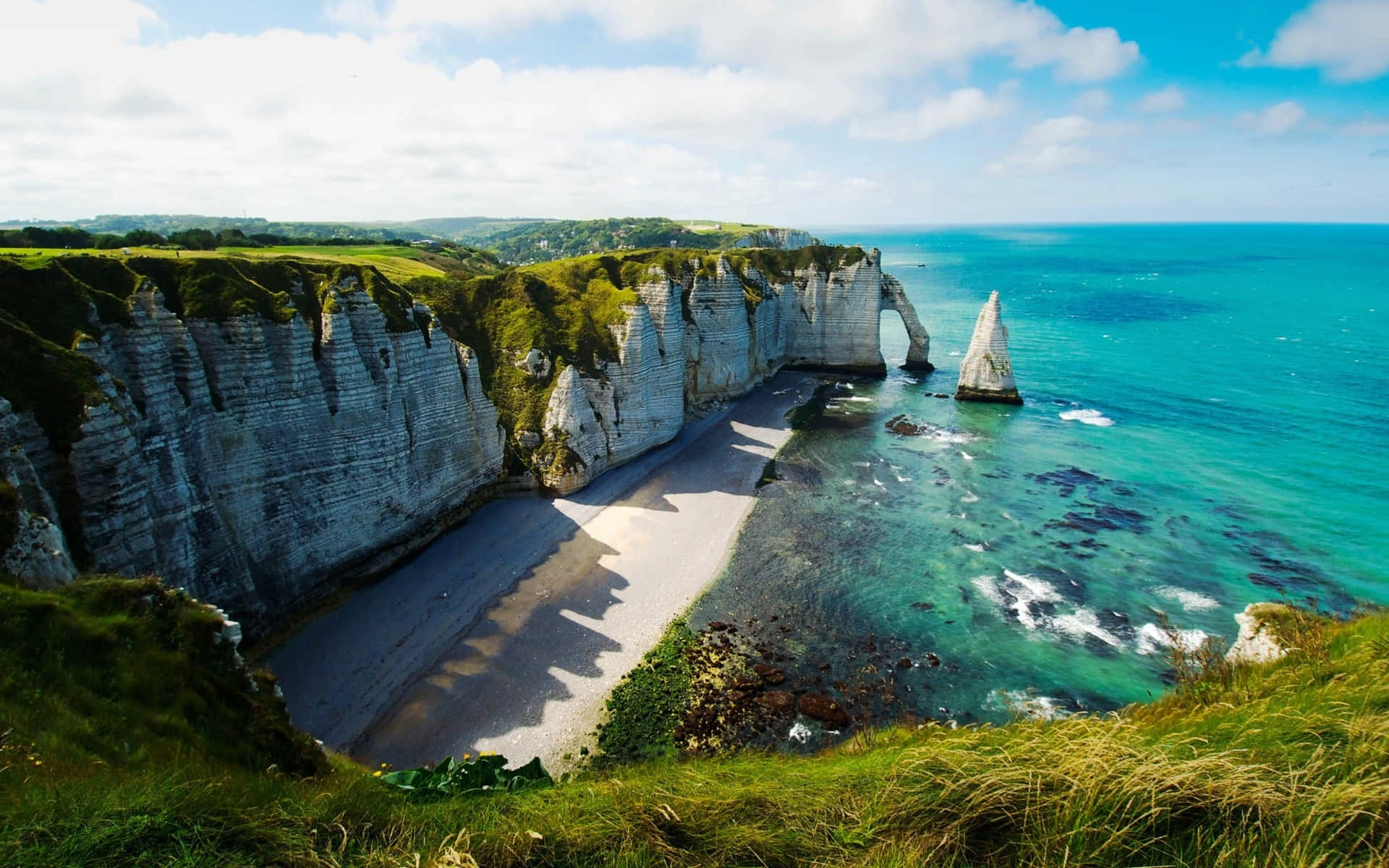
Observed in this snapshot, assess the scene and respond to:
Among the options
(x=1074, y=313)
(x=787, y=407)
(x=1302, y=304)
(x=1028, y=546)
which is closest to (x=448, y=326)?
(x=787, y=407)

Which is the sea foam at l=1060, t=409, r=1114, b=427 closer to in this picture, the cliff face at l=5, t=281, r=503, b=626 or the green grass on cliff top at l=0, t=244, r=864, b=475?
the green grass on cliff top at l=0, t=244, r=864, b=475

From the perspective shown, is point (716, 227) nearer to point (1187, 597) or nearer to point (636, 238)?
point (636, 238)

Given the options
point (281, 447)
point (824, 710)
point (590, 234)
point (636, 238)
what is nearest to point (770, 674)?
point (824, 710)

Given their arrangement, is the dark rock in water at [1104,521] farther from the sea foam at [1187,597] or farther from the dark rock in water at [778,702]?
the dark rock in water at [778,702]

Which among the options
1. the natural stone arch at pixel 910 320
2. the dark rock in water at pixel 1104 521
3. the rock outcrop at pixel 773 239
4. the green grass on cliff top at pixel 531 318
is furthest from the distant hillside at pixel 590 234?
the dark rock in water at pixel 1104 521

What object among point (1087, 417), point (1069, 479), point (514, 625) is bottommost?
point (514, 625)

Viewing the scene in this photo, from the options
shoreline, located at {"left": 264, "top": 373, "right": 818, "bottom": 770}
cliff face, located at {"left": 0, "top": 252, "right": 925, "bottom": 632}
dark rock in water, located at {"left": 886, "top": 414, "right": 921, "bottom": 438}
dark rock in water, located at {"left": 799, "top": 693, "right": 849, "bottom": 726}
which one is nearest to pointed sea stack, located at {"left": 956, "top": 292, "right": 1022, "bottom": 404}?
dark rock in water, located at {"left": 886, "top": 414, "right": 921, "bottom": 438}

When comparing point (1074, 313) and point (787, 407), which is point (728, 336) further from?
point (1074, 313)
